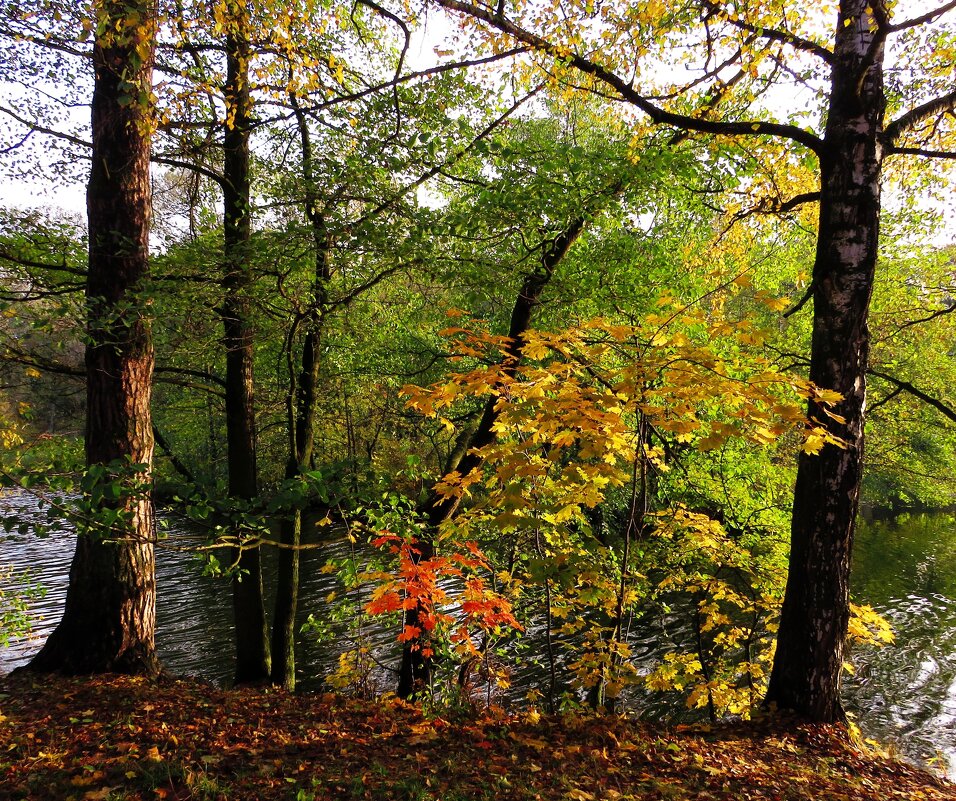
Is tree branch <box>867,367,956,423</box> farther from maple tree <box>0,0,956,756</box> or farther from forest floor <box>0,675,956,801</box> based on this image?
forest floor <box>0,675,956,801</box>

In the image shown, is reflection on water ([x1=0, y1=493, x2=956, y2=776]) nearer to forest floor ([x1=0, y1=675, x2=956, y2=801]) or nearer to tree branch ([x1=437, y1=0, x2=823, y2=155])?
forest floor ([x1=0, y1=675, x2=956, y2=801])

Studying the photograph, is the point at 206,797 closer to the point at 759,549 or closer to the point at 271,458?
the point at 759,549

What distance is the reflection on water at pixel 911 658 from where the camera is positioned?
877 centimetres

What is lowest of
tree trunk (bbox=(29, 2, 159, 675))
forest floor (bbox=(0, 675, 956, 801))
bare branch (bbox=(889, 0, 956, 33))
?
forest floor (bbox=(0, 675, 956, 801))

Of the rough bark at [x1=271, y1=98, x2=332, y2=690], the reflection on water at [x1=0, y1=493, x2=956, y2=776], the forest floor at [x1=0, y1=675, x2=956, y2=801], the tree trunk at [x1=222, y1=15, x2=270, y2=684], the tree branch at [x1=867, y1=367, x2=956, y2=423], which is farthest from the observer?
the reflection on water at [x1=0, y1=493, x2=956, y2=776]

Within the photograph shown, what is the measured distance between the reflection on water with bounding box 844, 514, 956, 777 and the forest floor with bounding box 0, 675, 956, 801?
6319mm

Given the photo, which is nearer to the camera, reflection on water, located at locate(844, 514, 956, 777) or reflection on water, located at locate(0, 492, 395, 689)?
reflection on water, located at locate(844, 514, 956, 777)

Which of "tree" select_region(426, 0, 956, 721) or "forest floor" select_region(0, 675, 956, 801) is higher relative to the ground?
"tree" select_region(426, 0, 956, 721)

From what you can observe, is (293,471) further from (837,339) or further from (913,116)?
(913,116)

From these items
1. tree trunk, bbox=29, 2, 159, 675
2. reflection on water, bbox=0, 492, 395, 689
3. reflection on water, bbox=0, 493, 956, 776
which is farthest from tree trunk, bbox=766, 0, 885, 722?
reflection on water, bbox=0, 492, 395, 689

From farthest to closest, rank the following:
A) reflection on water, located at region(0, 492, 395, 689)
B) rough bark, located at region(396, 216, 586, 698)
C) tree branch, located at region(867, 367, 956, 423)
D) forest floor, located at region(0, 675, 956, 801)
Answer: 1. reflection on water, located at region(0, 492, 395, 689)
2. rough bark, located at region(396, 216, 586, 698)
3. tree branch, located at region(867, 367, 956, 423)
4. forest floor, located at region(0, 675, 956, 801)

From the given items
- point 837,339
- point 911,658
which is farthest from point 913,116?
point 911,658

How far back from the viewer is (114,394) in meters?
4.77

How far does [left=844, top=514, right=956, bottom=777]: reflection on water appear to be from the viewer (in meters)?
8.77
